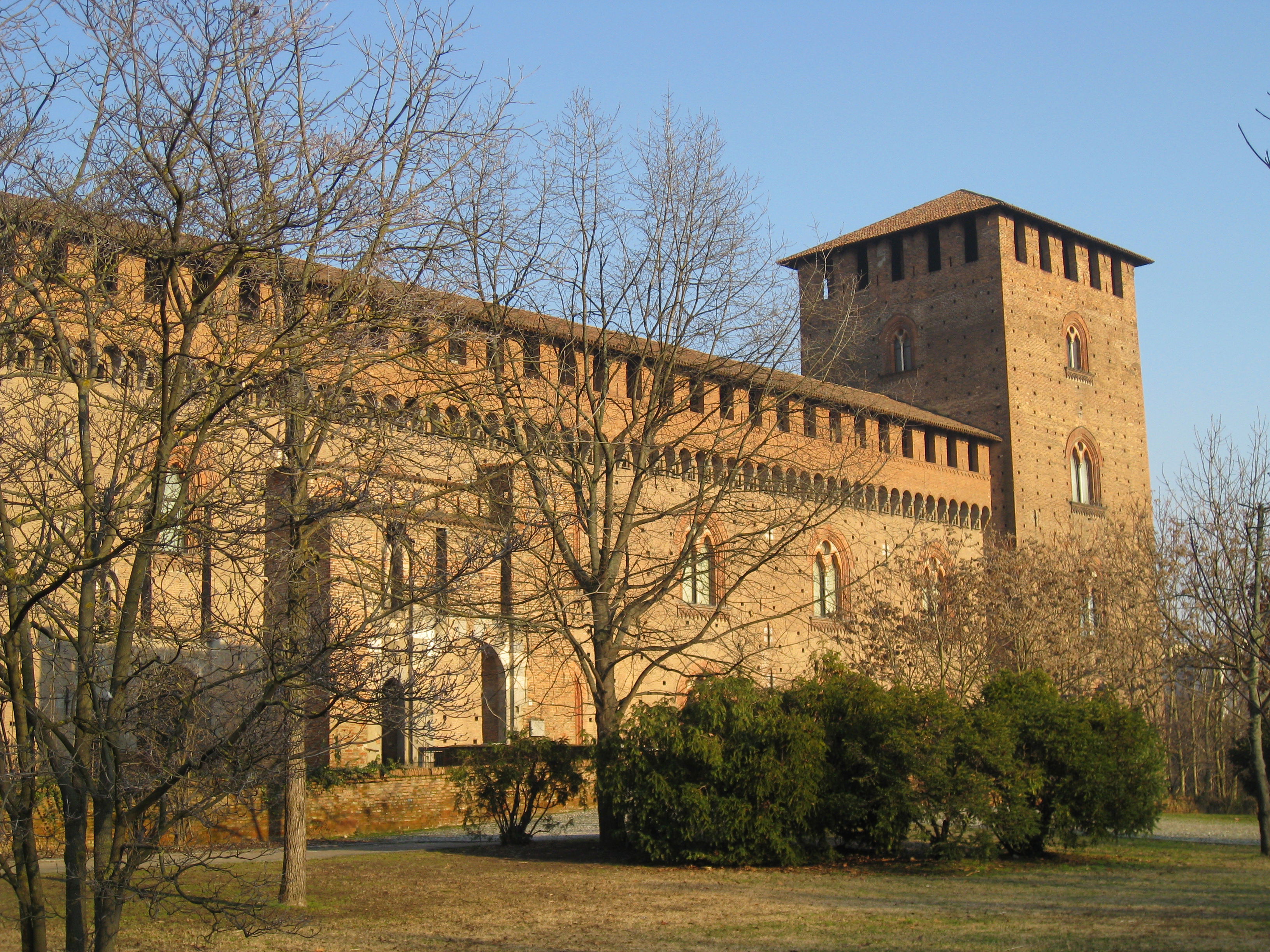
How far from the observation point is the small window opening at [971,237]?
3634cm

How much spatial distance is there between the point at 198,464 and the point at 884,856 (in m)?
10.0

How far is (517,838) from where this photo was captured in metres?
14.5

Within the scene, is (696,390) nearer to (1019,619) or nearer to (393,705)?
(393,705)

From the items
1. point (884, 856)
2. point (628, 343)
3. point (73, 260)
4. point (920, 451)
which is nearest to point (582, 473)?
point (628, 343)

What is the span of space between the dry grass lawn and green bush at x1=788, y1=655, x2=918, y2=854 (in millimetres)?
421

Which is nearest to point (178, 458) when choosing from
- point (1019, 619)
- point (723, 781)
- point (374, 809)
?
point (723, 781)

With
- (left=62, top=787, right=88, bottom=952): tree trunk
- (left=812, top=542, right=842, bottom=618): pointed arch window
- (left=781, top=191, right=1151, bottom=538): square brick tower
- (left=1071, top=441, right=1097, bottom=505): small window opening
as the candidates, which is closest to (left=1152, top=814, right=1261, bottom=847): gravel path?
(left=812, top=542, right=842, bottom=618): pointed arch window

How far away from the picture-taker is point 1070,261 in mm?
38562

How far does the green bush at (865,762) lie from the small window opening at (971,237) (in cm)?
2621

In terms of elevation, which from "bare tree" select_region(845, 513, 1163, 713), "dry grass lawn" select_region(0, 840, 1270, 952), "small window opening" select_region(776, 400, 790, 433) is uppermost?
"small window opening" select_region(776, 400, 790, 433)

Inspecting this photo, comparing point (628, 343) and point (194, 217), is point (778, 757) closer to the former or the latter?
point (628, 343)

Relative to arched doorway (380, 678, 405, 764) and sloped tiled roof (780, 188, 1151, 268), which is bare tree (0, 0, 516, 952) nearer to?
Answer: arched doorway (380, 678, 405, 764)

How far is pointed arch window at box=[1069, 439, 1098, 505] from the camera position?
123 feet

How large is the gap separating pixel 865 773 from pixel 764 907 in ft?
10.4
